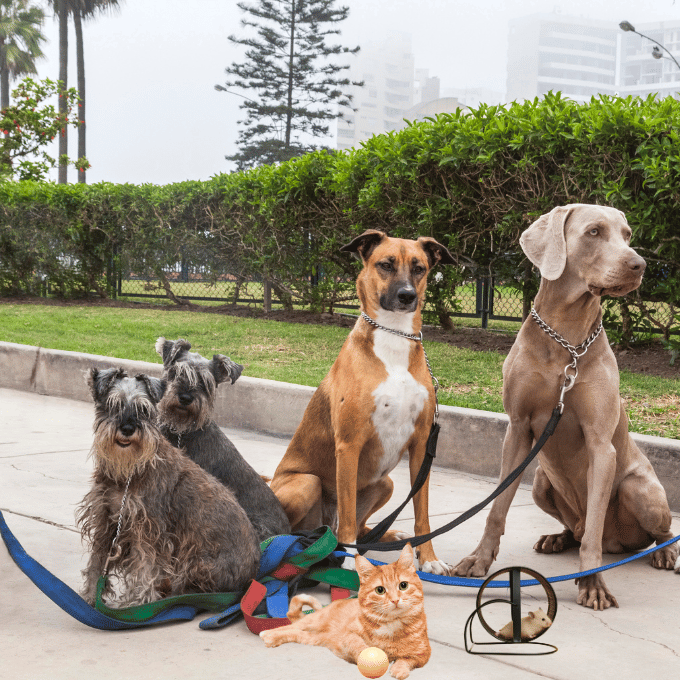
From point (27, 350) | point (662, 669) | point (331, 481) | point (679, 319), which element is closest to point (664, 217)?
point (679, 319)

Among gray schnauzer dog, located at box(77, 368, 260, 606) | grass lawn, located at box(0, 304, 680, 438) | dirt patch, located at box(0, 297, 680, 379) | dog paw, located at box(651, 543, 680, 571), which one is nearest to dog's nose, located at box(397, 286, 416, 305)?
gray schnauzer dog, located at box(77, 368, 260, 606)

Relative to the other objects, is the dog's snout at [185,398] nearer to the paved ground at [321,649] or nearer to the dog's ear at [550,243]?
the paved ground at [321,649]

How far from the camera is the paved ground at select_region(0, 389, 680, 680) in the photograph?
2564 millimetres

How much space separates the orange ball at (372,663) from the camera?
7.73ft

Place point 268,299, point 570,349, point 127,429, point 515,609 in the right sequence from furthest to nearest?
point 268,299 → point 570,349 → point 127,429 → point 515,609

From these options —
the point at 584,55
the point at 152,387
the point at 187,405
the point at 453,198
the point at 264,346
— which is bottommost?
the point at 264,346

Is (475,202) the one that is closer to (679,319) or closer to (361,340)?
(679,319)

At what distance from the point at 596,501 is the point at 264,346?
719 cm

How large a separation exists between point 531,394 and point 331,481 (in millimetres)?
1096

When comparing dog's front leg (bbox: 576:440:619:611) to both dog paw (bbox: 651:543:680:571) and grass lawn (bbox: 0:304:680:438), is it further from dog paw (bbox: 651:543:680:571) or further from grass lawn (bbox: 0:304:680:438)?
grass lawn (bbox: 0:304:680:438)

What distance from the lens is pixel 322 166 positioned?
11.2m

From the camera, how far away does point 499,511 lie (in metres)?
3.70

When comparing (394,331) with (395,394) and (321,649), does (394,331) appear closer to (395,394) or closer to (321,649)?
(395,394)

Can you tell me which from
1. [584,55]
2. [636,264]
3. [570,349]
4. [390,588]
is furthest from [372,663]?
[584,55]
